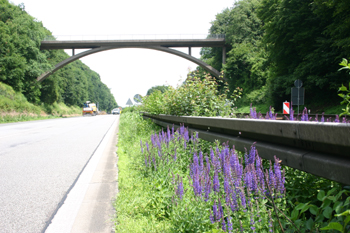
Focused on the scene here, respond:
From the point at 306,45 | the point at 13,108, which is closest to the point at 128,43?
the point at 13,108

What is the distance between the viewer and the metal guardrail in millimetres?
1763

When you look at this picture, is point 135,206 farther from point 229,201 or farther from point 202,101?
point 202,101

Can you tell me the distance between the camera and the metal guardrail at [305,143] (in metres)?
1.76

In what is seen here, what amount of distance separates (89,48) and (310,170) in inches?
1734

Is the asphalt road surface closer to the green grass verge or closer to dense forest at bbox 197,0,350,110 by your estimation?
the green grass verge

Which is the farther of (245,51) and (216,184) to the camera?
(245,51)

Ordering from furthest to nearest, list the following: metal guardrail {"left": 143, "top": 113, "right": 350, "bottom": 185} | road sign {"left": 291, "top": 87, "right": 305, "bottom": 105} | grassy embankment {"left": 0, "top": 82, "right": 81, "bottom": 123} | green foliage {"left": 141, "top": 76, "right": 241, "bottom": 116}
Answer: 1. grassy embankment {"left": 0, "top": 82, "right": 81, "bottom": 123}
2. road sign {"left": 291, "top": 87, "right": 305, "bottom": 105}
3. green foliage {"left": 141, "top": 76, "right": 241, "bottom": 116}
4. metal guardrail {"left": 143, "top": 113, "right": 350, "bottom": 185}

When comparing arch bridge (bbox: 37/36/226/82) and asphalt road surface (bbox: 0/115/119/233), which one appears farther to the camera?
arch bridge (bbox: 37/36/226/82)

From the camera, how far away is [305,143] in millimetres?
2168

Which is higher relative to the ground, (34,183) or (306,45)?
(306,45)

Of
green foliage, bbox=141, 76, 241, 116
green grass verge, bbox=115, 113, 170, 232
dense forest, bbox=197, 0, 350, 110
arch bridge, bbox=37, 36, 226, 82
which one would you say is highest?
arch bridge, bbox=37, 36, 226, 82

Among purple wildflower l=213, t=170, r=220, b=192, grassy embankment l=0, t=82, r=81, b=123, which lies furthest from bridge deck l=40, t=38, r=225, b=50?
purple wildflower l=213, t=170, r=220, b=192

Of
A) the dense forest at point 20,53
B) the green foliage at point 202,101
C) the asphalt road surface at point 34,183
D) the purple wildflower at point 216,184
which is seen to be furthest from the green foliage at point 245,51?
the purple wildflower at point 216,184

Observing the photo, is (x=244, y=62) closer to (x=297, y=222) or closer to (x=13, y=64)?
(x=13, y=64)
